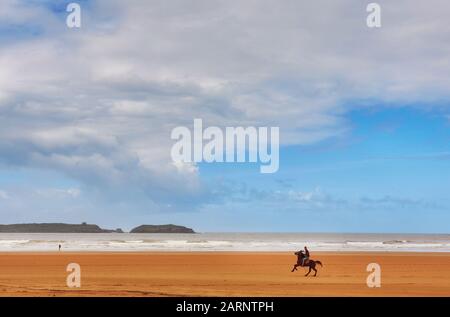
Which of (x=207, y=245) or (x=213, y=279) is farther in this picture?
(x=207, y=245)

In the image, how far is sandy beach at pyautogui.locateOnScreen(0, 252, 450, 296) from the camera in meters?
23.3

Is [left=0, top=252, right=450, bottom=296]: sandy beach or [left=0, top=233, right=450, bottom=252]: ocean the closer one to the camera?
[left=0, top=252, right=450, bottom=296]: sandy beach

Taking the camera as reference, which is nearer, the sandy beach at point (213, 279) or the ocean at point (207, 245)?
the sandy beach at point (213, 279)

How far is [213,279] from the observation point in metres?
28.2

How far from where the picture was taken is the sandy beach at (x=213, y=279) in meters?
23.3
